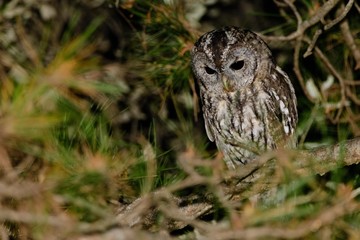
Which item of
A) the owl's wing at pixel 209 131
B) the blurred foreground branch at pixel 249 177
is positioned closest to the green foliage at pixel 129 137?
the blurred foreground branch at pixel 249 177

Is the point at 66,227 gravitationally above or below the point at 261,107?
above

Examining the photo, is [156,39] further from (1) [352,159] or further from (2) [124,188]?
(1) [352,159]

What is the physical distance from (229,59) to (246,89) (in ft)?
0.41

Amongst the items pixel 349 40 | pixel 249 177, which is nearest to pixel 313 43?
pixel 349 40

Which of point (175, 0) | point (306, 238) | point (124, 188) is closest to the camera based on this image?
point (306, 238)

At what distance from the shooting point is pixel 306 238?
112 cm

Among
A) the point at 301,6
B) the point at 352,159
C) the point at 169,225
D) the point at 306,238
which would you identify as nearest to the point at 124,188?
the point at 169,225

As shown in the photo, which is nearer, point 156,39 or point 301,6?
→ point 156,39

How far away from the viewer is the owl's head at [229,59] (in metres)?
2.35

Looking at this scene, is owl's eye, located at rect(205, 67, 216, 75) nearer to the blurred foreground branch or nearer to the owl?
the owl

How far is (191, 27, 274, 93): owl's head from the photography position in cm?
235

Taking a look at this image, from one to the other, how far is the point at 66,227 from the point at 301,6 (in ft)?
5.66

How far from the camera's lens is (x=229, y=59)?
94.7 inches

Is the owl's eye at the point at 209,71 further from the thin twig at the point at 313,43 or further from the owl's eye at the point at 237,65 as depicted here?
the thin twig at the point at 313,43
